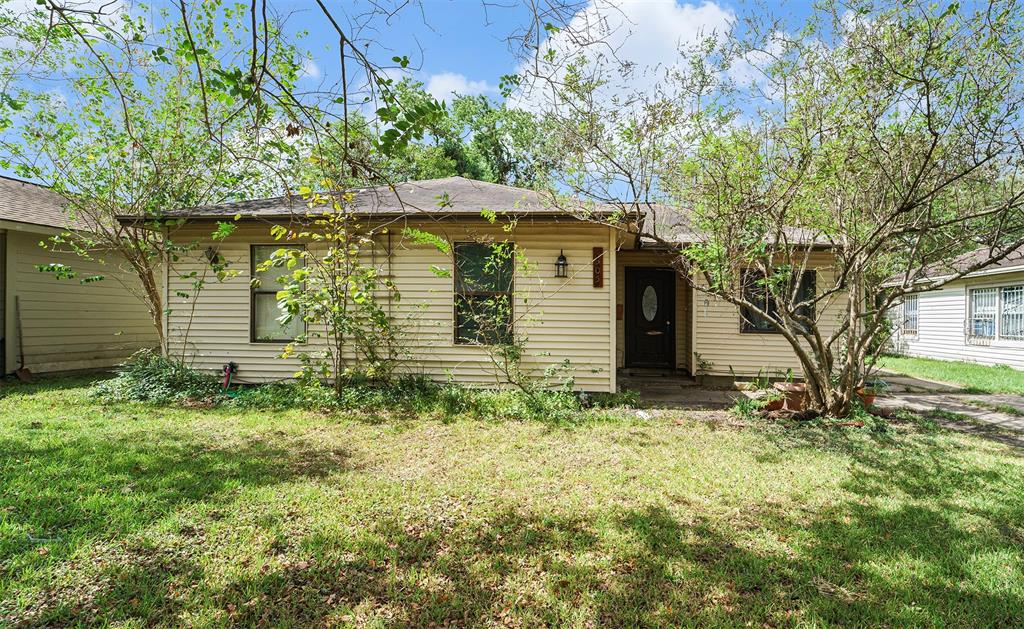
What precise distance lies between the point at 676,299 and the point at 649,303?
1.80 feet

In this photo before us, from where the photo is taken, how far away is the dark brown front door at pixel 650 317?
9.91 m

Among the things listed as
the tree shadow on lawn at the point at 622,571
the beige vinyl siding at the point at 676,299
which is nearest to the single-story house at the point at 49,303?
the tree shadow on lawn at the point at 622,571

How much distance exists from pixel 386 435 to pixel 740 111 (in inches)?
211

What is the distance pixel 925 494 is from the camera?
3666 mm

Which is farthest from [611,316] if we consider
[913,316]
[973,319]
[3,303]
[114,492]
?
[913,316]

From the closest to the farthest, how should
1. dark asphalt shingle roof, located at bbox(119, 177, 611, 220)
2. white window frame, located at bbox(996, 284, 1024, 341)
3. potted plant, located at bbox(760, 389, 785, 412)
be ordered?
1. potted plant, located at bbox(760, 389, 785, 412)
2. dark asphalt shingle roof, located at bbox(119, 177, 611, 220)
3. white window frame, located at bbox(996, 284, 1024, 341)

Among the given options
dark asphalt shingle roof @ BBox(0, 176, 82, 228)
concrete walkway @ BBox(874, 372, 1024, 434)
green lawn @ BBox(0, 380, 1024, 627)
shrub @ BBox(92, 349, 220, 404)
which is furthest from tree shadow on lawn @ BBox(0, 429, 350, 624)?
concrete walkway @ BBox(874, 372, 1024, 434)

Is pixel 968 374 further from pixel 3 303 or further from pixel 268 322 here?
pixel 3 303

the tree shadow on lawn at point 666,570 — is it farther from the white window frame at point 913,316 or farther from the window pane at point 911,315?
the window pane at point 911,315

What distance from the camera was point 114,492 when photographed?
11.4 feet

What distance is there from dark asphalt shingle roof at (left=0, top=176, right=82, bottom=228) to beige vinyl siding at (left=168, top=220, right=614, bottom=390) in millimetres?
3437

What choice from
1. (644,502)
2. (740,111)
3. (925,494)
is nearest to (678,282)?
(740,111)

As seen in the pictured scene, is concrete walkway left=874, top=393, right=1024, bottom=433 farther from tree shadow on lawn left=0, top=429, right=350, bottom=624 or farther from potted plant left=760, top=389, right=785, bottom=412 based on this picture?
tree shadow on lawn left=0, top=429, right=350, bottom=624

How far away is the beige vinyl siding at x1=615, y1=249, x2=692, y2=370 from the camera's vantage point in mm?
9570
